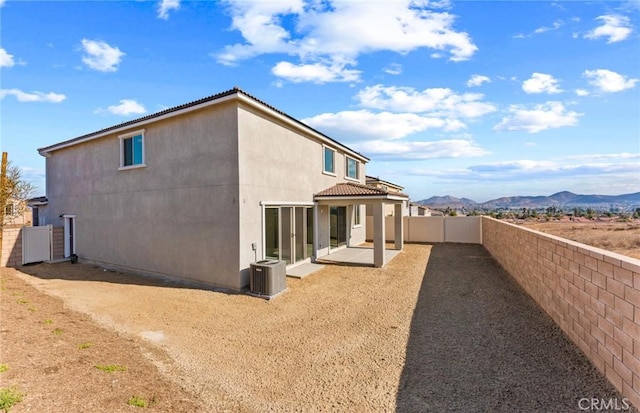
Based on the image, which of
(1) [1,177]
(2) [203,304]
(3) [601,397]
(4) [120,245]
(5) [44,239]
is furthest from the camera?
(5) [44,239]

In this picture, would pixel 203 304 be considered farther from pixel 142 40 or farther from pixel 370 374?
pixel 142 40

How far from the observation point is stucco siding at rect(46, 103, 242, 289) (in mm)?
10211

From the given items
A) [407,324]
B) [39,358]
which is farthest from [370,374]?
[39,358]

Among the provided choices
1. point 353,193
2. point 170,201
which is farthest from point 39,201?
point 353,193

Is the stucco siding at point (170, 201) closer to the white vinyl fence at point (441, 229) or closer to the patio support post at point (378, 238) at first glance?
the patio support post at point (378, 238)

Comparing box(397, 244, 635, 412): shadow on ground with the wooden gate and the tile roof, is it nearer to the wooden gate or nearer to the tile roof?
the tile roof

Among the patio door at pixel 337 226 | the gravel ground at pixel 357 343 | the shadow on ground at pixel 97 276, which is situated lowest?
the gravel ground at pixel 357 343

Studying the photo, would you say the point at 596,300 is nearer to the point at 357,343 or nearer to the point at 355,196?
the point at 357,343

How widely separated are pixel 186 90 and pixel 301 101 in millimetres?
5361

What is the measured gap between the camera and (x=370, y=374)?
16.4 feet

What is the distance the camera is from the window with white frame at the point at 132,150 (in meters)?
12.7

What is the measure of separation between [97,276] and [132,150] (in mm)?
5298

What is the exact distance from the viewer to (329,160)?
56.1ft

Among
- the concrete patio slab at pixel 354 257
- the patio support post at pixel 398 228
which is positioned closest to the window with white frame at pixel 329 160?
the patio support post at pixel 398 228
